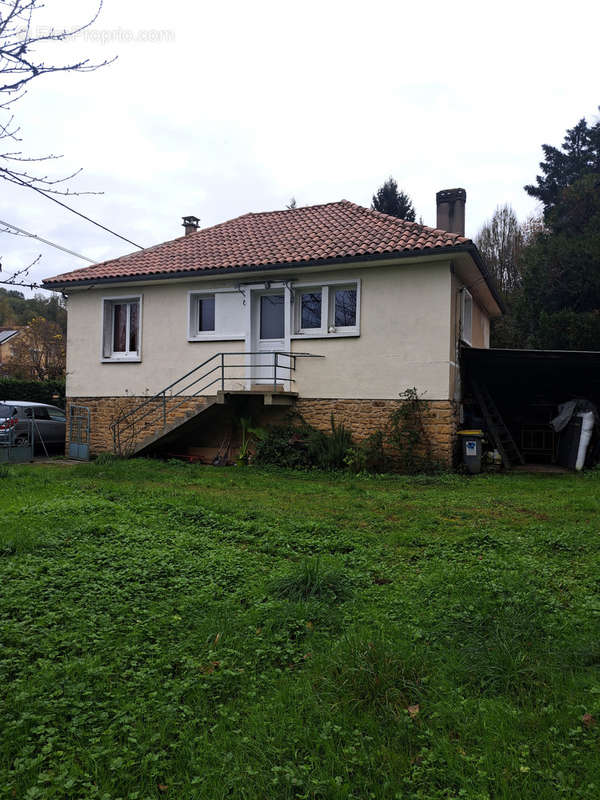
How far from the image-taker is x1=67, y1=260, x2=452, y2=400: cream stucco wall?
12625 mm

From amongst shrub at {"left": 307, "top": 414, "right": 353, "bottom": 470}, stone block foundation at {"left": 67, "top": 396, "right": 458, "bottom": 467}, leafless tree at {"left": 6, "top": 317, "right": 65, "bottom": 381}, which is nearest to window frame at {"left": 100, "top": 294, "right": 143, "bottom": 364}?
stone block foundation at {"left": 67, "top": 396, "right": 458, "bottom": 467}

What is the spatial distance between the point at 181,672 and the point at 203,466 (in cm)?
997

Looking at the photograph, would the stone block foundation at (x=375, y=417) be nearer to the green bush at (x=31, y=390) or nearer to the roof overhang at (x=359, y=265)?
the roof overhang at (x=359, y=265)

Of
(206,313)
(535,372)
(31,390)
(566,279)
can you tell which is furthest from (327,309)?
(31,390)

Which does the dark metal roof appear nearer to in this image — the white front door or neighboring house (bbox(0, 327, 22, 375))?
the white front door

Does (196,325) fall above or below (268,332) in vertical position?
above

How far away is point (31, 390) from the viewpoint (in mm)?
22781

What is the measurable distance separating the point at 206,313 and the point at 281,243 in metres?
2.60

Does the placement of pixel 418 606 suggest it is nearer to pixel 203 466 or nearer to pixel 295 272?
pixel 203 466

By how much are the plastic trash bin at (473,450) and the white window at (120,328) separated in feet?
28.4

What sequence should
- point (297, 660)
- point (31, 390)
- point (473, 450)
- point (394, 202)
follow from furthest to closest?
point (394, 202) → point (31, 390) → point (473, 450) → point (297, 660)

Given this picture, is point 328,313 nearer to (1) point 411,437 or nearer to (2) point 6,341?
(1) point 411,437

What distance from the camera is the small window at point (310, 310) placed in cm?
1395

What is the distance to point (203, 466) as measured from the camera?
13.5 meters
